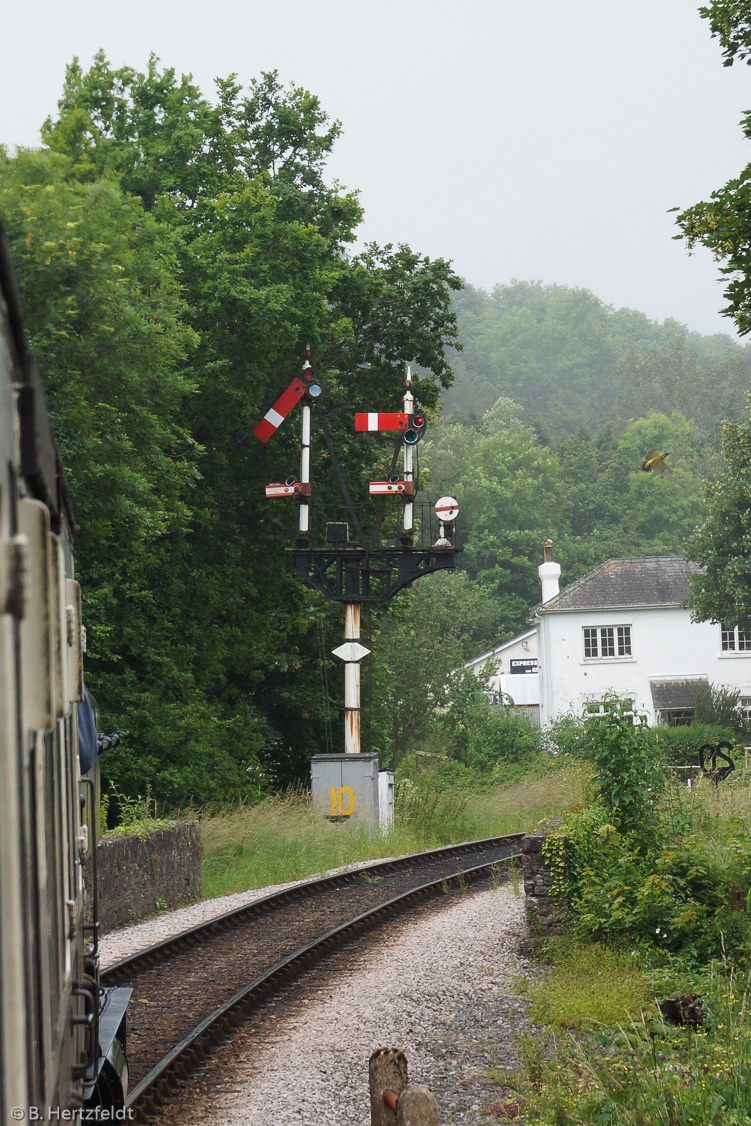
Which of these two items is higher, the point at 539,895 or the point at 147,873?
the point at 539,895

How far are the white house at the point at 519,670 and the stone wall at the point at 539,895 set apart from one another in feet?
138

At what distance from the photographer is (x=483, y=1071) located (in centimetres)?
788

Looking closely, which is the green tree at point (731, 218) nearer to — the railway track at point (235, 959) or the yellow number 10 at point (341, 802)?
the railway track at point (235, 959)

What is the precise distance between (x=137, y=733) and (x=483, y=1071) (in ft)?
53.2

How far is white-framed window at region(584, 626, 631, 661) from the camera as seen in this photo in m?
46.3

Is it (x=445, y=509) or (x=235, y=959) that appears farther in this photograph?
(x=445, y=509)

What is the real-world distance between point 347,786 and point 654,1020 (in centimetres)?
1635

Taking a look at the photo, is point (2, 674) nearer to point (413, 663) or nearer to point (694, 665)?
point (413, 663)

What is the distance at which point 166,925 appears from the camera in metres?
13.6

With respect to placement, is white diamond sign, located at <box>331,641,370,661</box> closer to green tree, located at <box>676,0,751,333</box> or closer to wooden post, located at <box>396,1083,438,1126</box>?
green tree, located at <box>676,0,751,333</box>

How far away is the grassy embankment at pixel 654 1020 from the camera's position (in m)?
5.83

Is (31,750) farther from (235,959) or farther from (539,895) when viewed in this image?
(235,959)

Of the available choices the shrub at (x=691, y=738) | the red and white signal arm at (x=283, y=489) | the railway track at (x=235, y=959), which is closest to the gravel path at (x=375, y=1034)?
the railway track at (x=235, y=959)

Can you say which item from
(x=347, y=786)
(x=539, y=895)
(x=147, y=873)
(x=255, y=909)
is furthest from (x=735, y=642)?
(x=539, y=895)
